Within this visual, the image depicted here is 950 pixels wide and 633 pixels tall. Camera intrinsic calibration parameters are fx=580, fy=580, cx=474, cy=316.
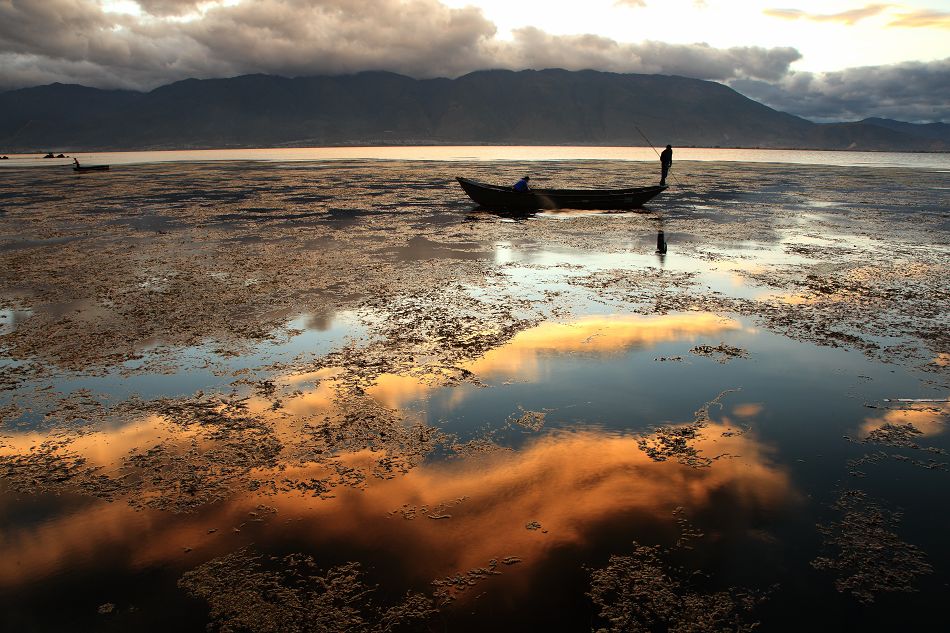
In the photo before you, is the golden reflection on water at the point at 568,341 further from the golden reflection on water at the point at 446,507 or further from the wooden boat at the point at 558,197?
the wooden boat at the point at 558,197

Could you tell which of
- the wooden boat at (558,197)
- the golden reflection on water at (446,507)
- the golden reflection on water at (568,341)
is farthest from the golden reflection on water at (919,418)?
the wooden boat at (558,197)

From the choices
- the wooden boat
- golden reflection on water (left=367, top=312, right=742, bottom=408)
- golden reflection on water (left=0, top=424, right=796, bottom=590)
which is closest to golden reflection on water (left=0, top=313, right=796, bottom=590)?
golden reflection on water (left=0, top=424, right=796, bottom=590)

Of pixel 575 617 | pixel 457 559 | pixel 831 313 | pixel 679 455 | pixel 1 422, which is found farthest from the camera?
pixel 831 313

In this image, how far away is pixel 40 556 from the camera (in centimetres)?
497

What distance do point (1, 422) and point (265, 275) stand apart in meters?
8.20

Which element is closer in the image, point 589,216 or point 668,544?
point 668,544

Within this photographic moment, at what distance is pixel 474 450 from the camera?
6.64 meters

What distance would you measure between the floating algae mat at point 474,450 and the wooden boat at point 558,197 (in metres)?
13.1

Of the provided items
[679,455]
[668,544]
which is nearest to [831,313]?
[679,455]

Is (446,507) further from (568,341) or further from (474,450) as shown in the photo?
(568,341)

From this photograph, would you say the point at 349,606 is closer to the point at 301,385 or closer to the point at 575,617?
the point at 575,617

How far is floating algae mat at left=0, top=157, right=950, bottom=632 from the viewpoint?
4.53 metres

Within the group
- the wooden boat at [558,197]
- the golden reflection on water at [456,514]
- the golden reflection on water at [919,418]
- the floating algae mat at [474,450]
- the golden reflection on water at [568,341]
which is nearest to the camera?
the floating algae mat at [474,450]

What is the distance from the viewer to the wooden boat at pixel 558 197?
27578 millimetres
